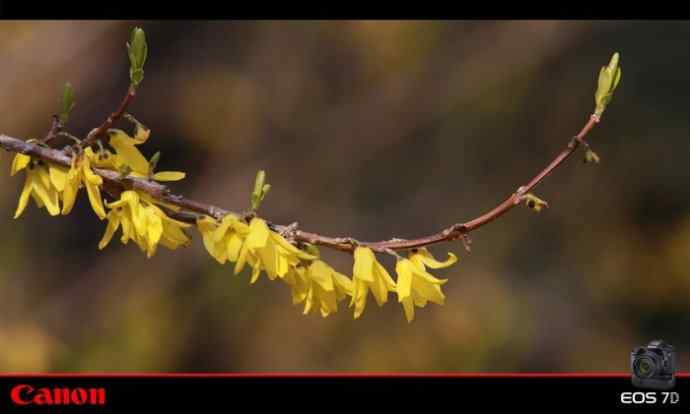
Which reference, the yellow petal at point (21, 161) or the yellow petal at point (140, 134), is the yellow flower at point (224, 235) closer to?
the yellow petal at point (140, 134)

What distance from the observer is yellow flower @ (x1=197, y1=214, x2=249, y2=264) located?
49.5 inches

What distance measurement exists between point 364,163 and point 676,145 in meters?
1.68

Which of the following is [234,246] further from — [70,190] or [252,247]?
[70,190]

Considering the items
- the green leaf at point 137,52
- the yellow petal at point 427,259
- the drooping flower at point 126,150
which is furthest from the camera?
the drooping flower at point 126,150

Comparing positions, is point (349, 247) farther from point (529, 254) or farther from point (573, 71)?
point (573, 71)

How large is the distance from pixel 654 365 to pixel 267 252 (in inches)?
50.1

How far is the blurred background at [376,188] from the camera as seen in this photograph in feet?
15.0

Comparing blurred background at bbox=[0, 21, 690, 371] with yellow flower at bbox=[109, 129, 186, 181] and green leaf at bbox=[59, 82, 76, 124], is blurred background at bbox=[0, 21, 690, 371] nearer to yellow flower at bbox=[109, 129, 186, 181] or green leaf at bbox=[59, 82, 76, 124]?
yellow flower at bbox=[109, 129, 186, 181]

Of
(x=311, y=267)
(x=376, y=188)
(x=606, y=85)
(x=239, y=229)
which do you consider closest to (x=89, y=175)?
(x=239, y=229)

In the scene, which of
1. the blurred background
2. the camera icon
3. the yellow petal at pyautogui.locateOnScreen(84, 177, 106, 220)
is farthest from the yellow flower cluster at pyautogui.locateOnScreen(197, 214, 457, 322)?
the blurred background

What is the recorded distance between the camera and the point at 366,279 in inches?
49.7

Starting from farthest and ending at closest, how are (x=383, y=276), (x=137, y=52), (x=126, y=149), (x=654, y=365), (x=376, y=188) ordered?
1. (x=376, y=188)
2. (x=654, y=365)
3. (x=126, y=149)
4. (x=383, y=276)
5. (x=137, y=52)

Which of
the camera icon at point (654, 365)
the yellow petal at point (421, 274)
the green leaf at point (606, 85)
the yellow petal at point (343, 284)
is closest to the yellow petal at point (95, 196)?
the yellow petal at point (343, 284)

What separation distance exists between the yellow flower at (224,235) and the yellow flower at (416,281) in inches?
9.2
